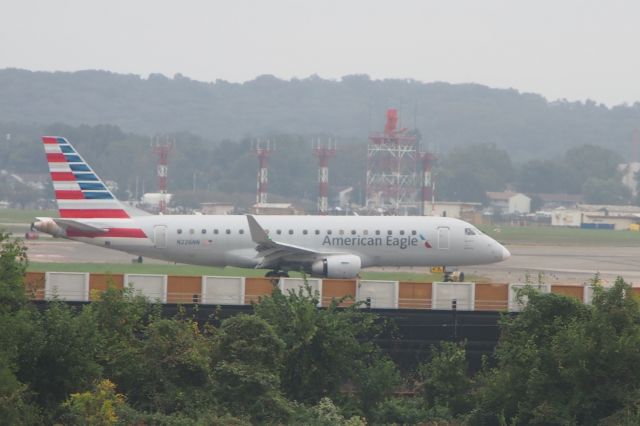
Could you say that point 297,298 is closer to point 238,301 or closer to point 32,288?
point 238,301

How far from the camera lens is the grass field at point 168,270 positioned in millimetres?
60219

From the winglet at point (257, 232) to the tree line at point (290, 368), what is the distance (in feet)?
46.2

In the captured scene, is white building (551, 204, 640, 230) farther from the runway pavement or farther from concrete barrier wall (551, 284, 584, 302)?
concrete barrier wall (551, 284, 584, 302)

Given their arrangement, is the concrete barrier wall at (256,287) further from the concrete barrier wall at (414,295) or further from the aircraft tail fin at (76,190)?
the aircraft tail fin at (76,190)

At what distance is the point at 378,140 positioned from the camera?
533 feet

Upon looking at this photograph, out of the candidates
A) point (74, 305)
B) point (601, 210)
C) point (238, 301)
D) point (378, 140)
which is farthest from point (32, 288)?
point (601, 210)

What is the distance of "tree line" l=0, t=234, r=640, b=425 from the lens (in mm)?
32656

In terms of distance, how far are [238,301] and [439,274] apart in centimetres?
2370

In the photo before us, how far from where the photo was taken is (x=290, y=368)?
37.1 m

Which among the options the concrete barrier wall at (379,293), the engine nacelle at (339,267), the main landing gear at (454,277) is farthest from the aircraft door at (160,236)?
the concrete barrier wall at (379,293)

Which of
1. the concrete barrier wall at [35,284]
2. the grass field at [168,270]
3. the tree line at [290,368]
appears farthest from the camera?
the grass field at [168,270]

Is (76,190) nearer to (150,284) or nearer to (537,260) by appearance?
(150,284)

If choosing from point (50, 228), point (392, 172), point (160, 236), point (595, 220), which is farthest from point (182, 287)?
point (392, 172)

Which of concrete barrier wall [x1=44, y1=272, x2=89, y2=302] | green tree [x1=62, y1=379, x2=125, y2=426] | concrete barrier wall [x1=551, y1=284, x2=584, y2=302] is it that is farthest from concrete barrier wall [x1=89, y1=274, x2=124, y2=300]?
concrete barrier wall [x1=551, y1=284, x2=584, y2=302]
